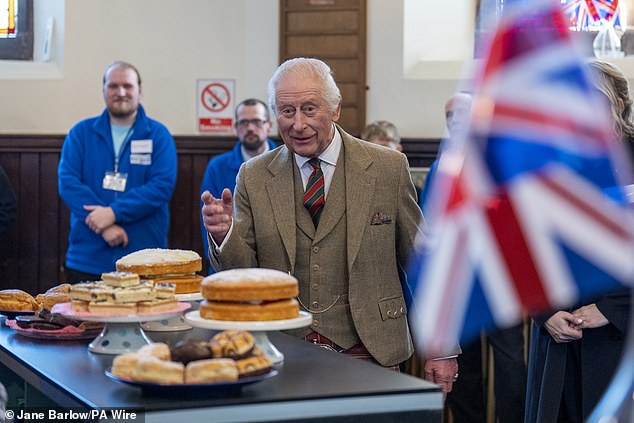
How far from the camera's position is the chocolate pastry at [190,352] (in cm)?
234

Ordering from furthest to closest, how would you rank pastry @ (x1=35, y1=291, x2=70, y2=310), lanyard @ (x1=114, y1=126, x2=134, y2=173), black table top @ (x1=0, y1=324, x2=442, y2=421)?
lanyard @ (x1=114, y1=126, x2=134, y2=173) → pastry @ (x1=35, y1=291, x2=70, y2=310) → black table top @ (x1=0, y1=324, x2=442, y2=421)

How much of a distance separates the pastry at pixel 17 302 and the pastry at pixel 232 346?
50.5 inches

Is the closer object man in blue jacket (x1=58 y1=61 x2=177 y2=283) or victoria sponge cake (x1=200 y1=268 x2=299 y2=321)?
victoria sponge cake (x1=200 y1=268 x2=299 y2=321)

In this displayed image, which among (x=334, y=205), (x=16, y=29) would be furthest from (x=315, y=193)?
(x=16, y=29)

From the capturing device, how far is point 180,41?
7.54 m

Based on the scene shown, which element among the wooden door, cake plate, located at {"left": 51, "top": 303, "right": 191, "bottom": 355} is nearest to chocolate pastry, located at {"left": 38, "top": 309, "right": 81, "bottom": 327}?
cake plate, located at {"left": 51, "top": 303, "right": 191, "bottom": 355}

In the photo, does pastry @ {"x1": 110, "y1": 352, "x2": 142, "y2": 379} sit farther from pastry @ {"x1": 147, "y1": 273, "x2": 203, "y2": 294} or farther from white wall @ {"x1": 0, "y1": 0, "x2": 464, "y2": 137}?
white wall @ {"x1": 0, "y1": 0, "x2": 464, "y2": 137}

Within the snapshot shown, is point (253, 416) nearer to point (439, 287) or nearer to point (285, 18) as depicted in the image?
point (439, 287)

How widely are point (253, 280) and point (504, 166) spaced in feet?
3.51

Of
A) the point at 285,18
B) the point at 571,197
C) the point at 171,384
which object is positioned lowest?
the point at 171,384

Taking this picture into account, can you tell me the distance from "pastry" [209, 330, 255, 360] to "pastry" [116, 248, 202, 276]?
90cm

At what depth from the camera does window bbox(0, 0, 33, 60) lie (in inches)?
304

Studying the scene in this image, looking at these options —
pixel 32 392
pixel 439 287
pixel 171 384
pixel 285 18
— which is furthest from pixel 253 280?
pixel 285 18

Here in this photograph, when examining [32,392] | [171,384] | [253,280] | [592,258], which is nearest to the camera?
[592,258]
